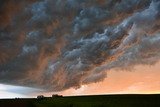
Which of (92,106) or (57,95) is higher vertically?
(57,95)

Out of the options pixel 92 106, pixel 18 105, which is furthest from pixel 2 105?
pixel 92 106

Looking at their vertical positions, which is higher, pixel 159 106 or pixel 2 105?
pixel 2 105

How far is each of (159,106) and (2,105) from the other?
71.2 metres

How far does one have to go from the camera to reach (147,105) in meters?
49.5

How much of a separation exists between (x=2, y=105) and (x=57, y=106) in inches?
1744

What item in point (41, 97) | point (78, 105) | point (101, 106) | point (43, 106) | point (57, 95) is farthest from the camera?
point (57, 95)

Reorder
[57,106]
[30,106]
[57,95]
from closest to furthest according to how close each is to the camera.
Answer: [57,106] < [30,106] < [57,95]

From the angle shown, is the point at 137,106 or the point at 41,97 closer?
the point at 137,106

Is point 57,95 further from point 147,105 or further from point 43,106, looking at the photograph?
point 147,105

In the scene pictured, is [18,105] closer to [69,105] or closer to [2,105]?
[2,105]

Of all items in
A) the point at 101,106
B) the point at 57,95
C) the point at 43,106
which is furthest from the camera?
the point at 57,95

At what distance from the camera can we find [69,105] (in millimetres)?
66500

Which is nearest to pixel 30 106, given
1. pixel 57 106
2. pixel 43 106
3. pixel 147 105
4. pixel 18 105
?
pixel 18 105

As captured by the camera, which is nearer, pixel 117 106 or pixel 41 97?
pixel 117 106
